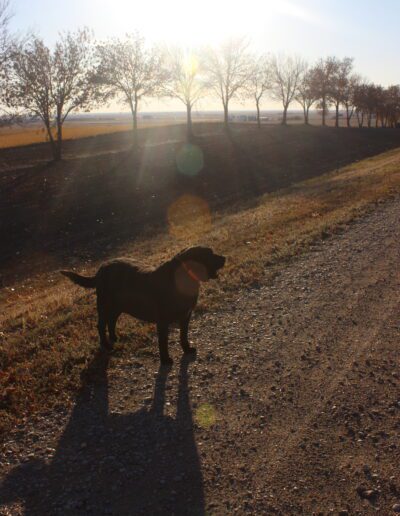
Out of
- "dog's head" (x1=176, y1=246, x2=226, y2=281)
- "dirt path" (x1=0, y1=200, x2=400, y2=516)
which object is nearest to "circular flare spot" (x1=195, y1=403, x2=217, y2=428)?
"dirt path" (x1=0, y1=200, x2=400, y2=516)

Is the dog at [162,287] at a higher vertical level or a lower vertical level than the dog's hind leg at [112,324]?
higher

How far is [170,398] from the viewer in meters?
5.04

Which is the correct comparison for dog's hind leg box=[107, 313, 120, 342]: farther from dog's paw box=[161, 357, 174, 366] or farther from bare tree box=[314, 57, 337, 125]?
bare tree box=[314, 57, 337, 125]

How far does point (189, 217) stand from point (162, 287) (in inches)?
691

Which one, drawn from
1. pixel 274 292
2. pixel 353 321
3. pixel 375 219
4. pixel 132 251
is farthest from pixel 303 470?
pixel 132 251

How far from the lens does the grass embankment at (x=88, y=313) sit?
211 inches

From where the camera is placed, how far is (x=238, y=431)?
4402 millimetres

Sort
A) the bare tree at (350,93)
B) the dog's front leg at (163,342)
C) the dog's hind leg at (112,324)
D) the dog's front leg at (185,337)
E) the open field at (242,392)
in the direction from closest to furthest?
the open field at (242,392), the dog's front leg at (163,342), the dog's front leg at (185,337), the dog's hind leg at (112,324), the bare tree at (350,93)

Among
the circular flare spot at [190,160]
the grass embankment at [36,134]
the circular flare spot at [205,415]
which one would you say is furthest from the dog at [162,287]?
the grass embankment at [36,134]

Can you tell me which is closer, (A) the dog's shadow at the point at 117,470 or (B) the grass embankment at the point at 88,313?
(A) the dog's shadow at the point at 117,470

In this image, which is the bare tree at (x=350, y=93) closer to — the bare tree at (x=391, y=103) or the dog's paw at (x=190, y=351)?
the bare tree at (x=391, y=103)

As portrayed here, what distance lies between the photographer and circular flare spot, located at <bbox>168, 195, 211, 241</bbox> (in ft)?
59.7

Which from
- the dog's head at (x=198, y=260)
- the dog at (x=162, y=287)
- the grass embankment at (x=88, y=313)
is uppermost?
the dog's head at (x=198, y=260)

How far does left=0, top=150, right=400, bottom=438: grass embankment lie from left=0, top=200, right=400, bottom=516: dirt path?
38 centimetres
